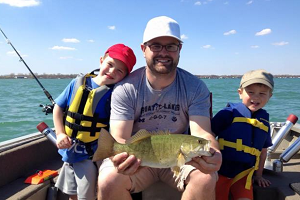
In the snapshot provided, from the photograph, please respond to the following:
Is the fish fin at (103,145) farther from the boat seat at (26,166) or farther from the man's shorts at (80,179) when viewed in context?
the boat seat at (26,166)

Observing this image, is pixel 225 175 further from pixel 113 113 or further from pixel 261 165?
pixel 113 113

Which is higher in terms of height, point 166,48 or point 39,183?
point 166,48

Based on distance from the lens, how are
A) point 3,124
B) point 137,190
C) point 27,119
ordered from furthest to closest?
point 27,119 → point 3,124 → point 137,190

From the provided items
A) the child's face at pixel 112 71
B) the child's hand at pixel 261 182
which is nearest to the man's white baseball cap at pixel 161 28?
the child's face at pixel 112 71

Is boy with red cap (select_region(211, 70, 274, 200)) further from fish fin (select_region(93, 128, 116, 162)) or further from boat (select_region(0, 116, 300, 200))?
fish fin (select_region(93, 128, 116, 162))

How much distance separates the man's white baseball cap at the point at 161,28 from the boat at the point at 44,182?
165cm

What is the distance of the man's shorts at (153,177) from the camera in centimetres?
265

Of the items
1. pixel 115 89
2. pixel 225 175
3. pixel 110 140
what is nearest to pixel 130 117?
pixel 115 89

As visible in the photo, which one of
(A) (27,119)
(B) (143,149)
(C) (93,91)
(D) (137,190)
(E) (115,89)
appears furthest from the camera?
(A) (27,119)

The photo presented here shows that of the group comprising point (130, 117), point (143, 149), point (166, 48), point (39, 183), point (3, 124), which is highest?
point (166, 48)

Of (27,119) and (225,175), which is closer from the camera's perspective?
(225,175)

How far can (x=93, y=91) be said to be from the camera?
3.21m

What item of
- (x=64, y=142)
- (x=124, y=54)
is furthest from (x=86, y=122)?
(x=124, y=54)

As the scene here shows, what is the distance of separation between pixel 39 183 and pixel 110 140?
5.74ft
